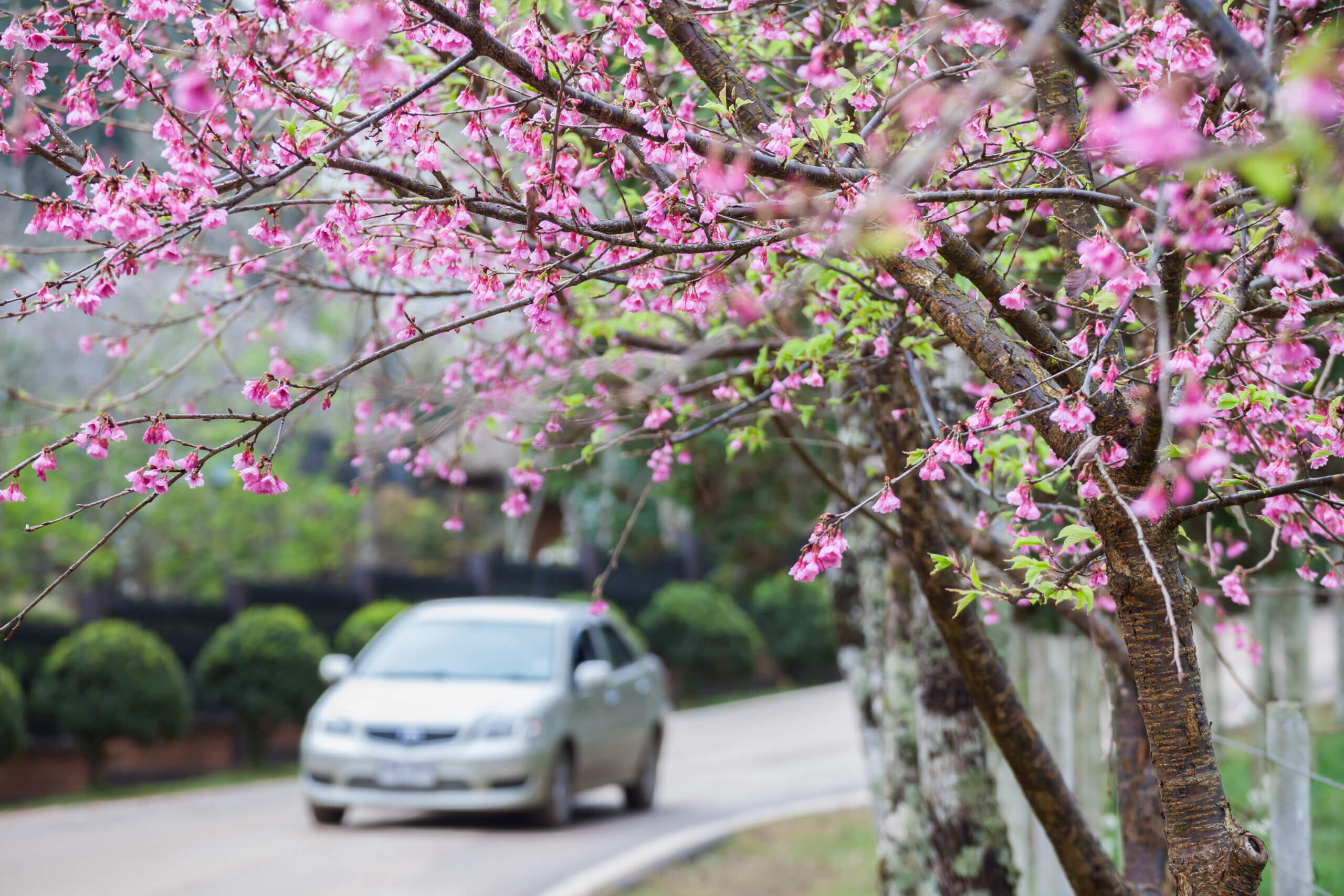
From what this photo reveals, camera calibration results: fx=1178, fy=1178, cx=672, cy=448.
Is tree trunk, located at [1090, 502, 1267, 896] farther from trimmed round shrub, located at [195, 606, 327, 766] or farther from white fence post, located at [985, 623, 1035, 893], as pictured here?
trimmed round shrub, located at [195, 606, 327, 766]

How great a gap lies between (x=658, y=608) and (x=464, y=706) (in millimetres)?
10448

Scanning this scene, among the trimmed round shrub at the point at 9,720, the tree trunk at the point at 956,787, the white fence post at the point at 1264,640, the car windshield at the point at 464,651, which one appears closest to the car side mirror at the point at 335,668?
the car windshield at the point at 464,651

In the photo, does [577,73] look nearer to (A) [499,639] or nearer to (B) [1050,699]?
(B) [1050,699]

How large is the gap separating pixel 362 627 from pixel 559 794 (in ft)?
19.6

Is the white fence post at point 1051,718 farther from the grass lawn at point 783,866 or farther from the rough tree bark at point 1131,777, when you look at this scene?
the grass lawn at point 783,866

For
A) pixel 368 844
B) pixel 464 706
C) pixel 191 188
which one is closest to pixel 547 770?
pixel 464 706

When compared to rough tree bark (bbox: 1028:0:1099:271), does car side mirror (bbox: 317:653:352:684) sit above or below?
below

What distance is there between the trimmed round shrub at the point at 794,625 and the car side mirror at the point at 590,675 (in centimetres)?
1125

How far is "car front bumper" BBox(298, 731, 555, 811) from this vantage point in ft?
26.8

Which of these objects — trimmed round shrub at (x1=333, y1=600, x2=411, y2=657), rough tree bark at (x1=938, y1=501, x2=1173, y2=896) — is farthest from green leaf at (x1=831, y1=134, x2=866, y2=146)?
trimmed round shrub at (x1=333, y1=600, x2=411, y2=657)

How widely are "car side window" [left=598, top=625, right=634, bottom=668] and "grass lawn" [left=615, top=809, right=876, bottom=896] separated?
2021 mm

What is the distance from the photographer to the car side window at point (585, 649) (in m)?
9.55

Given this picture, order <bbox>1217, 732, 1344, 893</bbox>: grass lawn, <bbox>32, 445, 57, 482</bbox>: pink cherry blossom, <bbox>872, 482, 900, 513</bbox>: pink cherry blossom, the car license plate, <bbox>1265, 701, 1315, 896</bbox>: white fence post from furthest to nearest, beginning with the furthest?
1. the car license plate
2. <bbox>1217, 732, 1344, 893</bbox>: grass lawn
3. <bbox>1265, 701, 1315, 896</bbox>: white fence post
4. <bbox>32, 445, 57, 482</bbox>: pink cherry blossom
5. <bbox>872, 482, 900, 513</bbox>: pink cherry blossom

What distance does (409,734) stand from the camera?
8.29m
